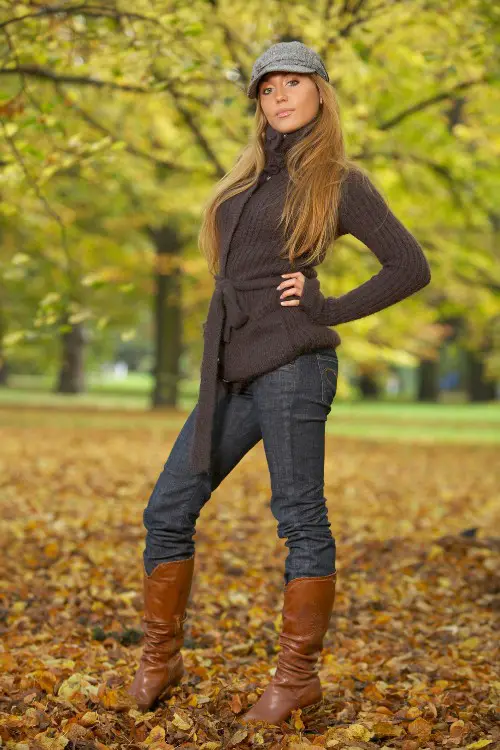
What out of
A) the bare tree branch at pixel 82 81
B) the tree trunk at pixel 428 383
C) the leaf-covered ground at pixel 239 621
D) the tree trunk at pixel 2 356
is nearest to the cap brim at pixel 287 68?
the leaf-covered ground at pixel 239 621

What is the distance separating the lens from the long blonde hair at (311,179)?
3252 mm

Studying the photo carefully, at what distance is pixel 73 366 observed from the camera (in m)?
28.8

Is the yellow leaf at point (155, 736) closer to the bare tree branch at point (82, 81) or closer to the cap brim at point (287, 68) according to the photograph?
the cap brim at point (287, 68)

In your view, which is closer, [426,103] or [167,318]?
[426,103]

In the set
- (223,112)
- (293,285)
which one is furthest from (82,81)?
(293,285)

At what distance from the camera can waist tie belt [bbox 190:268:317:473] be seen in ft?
11.0

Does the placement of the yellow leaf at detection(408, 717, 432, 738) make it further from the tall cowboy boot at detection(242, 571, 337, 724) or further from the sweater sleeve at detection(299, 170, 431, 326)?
the sweater sleeve at detection(299, 170, 431, 326)

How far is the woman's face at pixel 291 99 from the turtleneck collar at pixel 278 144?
2 centimetres

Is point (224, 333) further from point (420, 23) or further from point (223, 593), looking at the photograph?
point (420, 23)

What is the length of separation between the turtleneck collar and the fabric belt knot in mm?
419

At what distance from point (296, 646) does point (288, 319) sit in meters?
1.11

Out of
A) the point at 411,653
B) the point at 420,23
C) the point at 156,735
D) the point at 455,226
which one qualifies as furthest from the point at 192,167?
the point at 156,735

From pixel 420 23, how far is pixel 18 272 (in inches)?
146

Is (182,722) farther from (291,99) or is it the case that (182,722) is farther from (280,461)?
(291,99)
